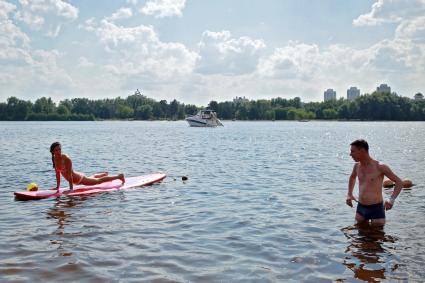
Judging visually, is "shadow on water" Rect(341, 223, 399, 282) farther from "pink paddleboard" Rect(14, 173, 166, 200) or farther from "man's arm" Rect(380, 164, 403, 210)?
"pink paddleboard" Rect(14, 173, 166, 200)

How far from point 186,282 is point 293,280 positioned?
5.36 feet

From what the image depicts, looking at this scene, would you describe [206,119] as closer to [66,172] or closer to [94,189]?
[94,189]

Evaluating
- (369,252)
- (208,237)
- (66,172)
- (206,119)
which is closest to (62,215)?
(66,172)

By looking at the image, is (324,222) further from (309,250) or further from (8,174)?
(8,174)

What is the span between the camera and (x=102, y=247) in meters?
8.40

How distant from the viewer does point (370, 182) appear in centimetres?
877

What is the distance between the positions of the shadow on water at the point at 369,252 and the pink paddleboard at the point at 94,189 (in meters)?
8.24

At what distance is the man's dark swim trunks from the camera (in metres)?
9.06

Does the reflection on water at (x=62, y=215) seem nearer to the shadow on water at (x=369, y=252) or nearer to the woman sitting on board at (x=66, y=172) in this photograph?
the woman sitting on board at (x=66, y=172)

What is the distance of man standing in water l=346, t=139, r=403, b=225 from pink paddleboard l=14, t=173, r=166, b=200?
8.50m

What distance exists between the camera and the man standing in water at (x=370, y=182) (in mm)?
8506

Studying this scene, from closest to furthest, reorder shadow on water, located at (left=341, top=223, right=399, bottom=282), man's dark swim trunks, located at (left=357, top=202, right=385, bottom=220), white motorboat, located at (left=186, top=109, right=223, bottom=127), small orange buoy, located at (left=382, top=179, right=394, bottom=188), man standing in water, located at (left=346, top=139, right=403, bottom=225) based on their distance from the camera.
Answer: shadow on water, located at (left=341, top=223, right=399, bottom=282) → man standing in water, located at (left=346, top=139, right=403, bottom=225) → man's dark swim trunks, located at (left=357, top=202, right=385, bottom=220) → small orange buoy, located at (left=382, top=179, right=394, bottom=188) → white motorboat, located at (left=186, top=109, right=223, bottom=127)

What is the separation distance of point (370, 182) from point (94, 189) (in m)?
9.12

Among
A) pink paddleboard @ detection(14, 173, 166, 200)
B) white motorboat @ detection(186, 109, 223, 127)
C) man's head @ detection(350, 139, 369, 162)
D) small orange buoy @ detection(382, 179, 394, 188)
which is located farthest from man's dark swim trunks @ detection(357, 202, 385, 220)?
white motorboat @ detection(186, 109, 223, 127)
